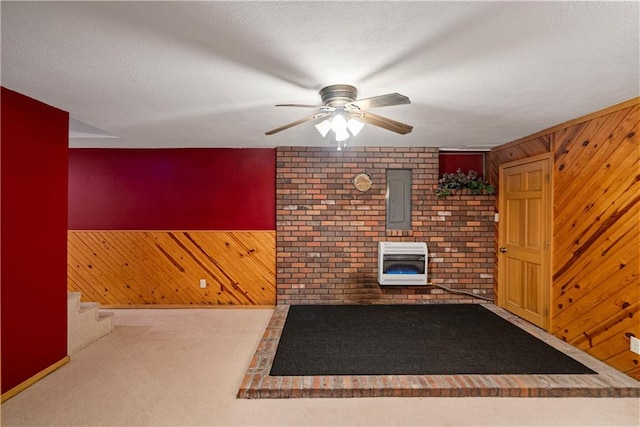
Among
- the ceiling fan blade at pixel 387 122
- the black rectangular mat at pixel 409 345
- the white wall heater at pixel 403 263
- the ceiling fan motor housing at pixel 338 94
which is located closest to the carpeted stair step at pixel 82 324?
the black rectangular mat at pixel 409 345

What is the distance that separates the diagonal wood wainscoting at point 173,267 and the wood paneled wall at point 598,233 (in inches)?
138

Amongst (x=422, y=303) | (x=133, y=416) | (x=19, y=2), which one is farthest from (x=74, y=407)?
(x=422, y=303)

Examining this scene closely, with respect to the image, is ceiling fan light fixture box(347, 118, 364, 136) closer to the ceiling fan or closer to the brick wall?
the ceiling fan

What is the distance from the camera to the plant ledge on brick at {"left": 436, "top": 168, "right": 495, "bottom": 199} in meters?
4.63

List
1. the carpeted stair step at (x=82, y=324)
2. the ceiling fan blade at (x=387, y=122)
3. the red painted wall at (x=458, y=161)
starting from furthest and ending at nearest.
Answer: the red painted wall at (x=458, y=161), the carpeted stair step at (x=82, y=324), the ceiling fan blade at (x=387, y=122)

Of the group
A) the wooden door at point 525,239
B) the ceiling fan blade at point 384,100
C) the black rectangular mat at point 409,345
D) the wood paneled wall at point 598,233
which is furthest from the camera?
the wooden door at point 525,239

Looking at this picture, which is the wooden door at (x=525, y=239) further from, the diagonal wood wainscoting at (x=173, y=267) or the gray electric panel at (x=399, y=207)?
the diagonal wood wainscoting at (x=173, y=267)

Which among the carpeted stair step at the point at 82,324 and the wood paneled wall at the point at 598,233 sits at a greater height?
the wood paneled wall at the point at 598,233

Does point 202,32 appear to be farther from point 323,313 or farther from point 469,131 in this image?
point 323,313

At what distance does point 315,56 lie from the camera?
1.92 metres

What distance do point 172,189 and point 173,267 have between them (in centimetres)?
114

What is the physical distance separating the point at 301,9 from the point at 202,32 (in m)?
0.55

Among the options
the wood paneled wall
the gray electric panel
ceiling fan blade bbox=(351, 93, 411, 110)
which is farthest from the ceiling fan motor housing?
the gray electric panel

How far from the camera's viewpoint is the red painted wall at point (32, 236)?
96.3 inches
